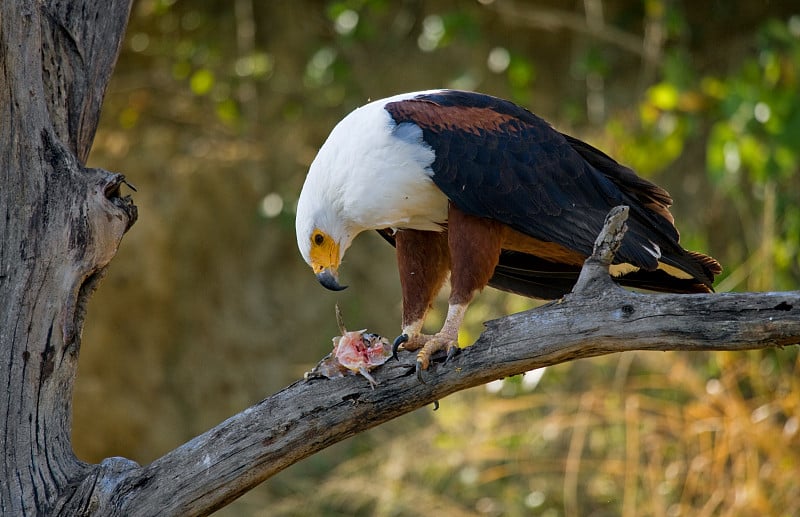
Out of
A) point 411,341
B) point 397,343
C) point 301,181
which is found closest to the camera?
point 397,343

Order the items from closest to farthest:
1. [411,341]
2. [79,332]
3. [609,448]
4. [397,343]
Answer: [79,332], [397,343], [411,341], [609,448]

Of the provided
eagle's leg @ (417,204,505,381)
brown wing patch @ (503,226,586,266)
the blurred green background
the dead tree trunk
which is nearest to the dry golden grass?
the blurred green background

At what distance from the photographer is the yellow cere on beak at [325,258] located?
3.16 metres

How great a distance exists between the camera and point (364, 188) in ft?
9.95

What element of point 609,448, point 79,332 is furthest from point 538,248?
point 609,448

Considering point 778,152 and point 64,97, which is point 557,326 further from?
point 778,152

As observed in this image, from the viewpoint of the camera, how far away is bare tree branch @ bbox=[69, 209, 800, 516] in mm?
2441

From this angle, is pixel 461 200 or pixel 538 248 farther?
pixel 538 248

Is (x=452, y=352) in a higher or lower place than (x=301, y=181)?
lower

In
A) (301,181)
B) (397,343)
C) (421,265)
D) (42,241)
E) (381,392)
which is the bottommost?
(381,392)

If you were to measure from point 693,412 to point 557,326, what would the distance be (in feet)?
8.75

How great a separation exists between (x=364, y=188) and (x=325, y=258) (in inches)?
12.0

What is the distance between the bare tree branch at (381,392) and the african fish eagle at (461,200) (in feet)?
0.88

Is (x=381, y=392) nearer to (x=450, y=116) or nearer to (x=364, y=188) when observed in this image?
(x=364, y=188)
